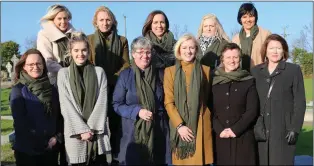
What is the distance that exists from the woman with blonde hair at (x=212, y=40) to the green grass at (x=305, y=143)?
4.14m

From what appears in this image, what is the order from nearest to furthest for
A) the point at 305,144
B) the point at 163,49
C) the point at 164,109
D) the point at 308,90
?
the point at 164,109, the point at 163,49, the point at 305,144, the point at 308,90

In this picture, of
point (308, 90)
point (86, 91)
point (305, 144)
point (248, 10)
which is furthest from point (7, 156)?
point (308, 90)

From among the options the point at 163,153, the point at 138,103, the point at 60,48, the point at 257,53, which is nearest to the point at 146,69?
the point at 138,103

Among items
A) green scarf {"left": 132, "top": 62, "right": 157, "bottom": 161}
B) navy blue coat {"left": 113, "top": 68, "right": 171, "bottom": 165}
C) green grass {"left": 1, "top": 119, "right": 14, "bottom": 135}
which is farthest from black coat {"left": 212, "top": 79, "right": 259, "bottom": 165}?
green grass {"left": 1, "top": 119, "right": 14, "bottom": 135}

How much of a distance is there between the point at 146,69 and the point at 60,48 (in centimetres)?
134

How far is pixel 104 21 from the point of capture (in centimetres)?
515

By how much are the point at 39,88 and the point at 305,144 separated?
6977mm

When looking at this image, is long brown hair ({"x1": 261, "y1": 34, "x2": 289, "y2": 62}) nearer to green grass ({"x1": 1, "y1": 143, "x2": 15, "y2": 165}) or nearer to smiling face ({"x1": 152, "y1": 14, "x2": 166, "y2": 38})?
smiling face ({"x1": 152, "y1": 14, "x2": 166, "y2": 38})

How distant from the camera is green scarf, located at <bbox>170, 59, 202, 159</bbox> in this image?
4.42 meters

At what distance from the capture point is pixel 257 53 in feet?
17.8

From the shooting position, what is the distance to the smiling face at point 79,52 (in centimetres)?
444

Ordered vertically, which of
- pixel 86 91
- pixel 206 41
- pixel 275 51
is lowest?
pixel 86 91

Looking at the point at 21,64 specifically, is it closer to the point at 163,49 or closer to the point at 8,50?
the point at 163,49

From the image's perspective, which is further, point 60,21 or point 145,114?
point 60,21
